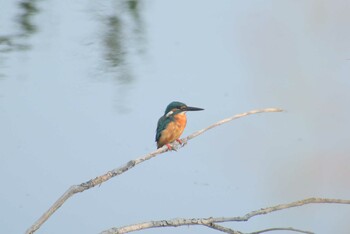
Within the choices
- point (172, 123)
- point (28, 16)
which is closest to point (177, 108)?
point (172, 123)

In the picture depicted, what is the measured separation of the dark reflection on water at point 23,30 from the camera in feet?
12.3

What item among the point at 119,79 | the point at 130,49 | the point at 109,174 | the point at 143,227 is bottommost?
the point at 143,227

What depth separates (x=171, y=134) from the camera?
2.73 m

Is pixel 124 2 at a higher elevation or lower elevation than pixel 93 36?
higher

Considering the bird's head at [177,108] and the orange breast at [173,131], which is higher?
the bird's head at [177,108]

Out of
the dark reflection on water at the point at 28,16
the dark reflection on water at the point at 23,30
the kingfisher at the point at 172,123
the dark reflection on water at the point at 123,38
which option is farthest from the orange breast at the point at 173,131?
the dark reflection on water at the point at 28,16

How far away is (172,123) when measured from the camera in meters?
2.74

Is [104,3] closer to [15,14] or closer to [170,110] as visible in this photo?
[15,14]

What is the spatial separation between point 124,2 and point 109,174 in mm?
2501

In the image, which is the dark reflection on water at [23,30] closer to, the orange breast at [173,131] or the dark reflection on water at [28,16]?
the dark reflection on water at [28,16]

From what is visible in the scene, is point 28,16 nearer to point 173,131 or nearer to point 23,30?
point 23,30

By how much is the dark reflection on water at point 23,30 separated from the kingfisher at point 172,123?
117cm

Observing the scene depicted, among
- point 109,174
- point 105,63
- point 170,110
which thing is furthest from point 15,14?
point 109,174

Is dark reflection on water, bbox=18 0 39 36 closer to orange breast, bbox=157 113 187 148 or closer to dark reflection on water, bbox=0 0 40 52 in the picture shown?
dark reflection on water, bbox=0 0 40 52
